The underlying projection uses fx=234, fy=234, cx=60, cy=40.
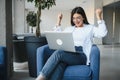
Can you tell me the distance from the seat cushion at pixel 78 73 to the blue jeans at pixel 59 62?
2.9 inches

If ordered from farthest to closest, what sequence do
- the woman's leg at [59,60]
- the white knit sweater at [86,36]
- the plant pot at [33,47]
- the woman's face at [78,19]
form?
the plant pot at [33,47] < the woman's face at [78,19] < the white knit sweater at [86,36] < the woman's leg at [59,60]

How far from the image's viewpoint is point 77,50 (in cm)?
360

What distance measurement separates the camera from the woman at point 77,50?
3.06 metres

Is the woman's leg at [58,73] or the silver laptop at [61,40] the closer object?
the woman's leg at [58,73]

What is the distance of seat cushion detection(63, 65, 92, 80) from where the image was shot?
121 inches

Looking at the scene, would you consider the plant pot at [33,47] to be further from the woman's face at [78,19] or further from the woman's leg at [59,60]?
the woman's leg at [59,60]

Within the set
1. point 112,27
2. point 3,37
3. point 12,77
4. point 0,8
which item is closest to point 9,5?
point 0,8

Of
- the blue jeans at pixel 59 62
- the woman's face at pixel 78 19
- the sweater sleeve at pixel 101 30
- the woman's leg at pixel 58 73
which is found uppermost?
the woman's face at pixel 78 19

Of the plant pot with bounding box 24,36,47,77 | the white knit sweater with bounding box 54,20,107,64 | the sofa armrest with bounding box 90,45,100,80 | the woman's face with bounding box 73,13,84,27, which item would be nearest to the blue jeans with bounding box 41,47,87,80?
the white knit sweater with bounding box 54,20,107,64

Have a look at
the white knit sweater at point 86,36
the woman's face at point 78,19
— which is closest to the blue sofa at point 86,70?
the white knit sweater at point 86,36

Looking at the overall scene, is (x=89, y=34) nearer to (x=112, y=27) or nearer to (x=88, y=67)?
(x=88, y=67)

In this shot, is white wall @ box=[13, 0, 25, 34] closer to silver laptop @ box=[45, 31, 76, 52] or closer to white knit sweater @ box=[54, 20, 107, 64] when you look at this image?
white knit sweater @ box=[54, 20, 107, 64]

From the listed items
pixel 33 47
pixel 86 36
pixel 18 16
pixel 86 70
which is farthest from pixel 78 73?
pixel 18 16

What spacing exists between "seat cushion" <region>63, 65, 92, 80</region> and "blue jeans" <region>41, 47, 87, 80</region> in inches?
2.9
